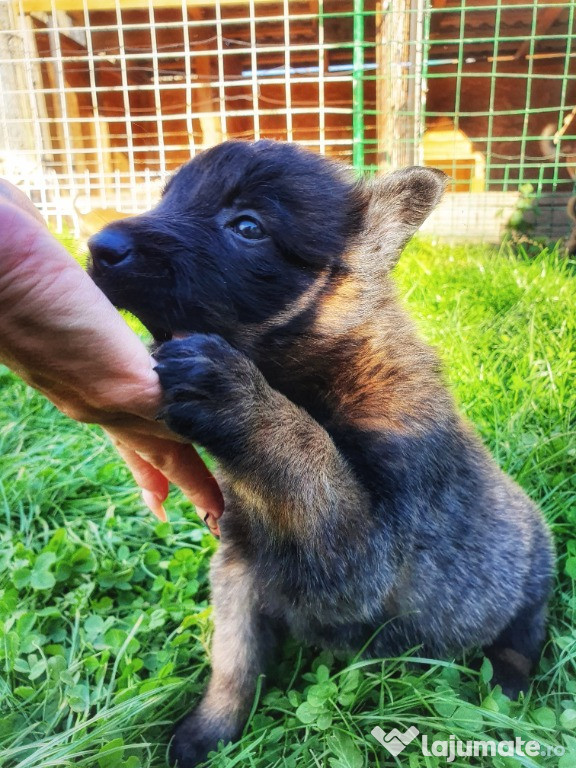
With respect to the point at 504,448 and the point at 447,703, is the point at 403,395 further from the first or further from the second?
the point at 504,448

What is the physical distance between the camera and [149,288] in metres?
1.88

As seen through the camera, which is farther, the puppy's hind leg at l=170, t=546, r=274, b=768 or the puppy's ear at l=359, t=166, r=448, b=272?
the puppy's ear at l=359, t=166, r=448, b=272

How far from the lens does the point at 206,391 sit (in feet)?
5.45

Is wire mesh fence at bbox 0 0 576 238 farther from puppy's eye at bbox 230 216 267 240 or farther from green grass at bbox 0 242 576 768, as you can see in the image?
puppy's eye at bbox 230 216 267 240

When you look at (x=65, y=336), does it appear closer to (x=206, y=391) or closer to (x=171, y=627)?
(x=206, y=391)

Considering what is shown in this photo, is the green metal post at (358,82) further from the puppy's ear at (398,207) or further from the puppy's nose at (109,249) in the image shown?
the puppy's nose at (109,249)

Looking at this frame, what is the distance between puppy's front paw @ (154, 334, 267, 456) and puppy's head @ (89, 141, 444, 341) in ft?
0.92

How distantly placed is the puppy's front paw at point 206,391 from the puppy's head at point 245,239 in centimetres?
28

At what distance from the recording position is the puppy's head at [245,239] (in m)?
1.90

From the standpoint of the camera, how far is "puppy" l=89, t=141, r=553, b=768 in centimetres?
178

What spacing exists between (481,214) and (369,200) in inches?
240

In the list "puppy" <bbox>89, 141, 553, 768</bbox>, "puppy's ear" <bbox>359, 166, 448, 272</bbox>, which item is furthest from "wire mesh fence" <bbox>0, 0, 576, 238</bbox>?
"puppy" <bbox>89, 141, 553, 768</bbox>

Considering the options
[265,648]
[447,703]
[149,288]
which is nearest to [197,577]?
[265,648]

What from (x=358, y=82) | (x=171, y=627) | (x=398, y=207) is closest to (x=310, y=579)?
(x=171, y=627)
